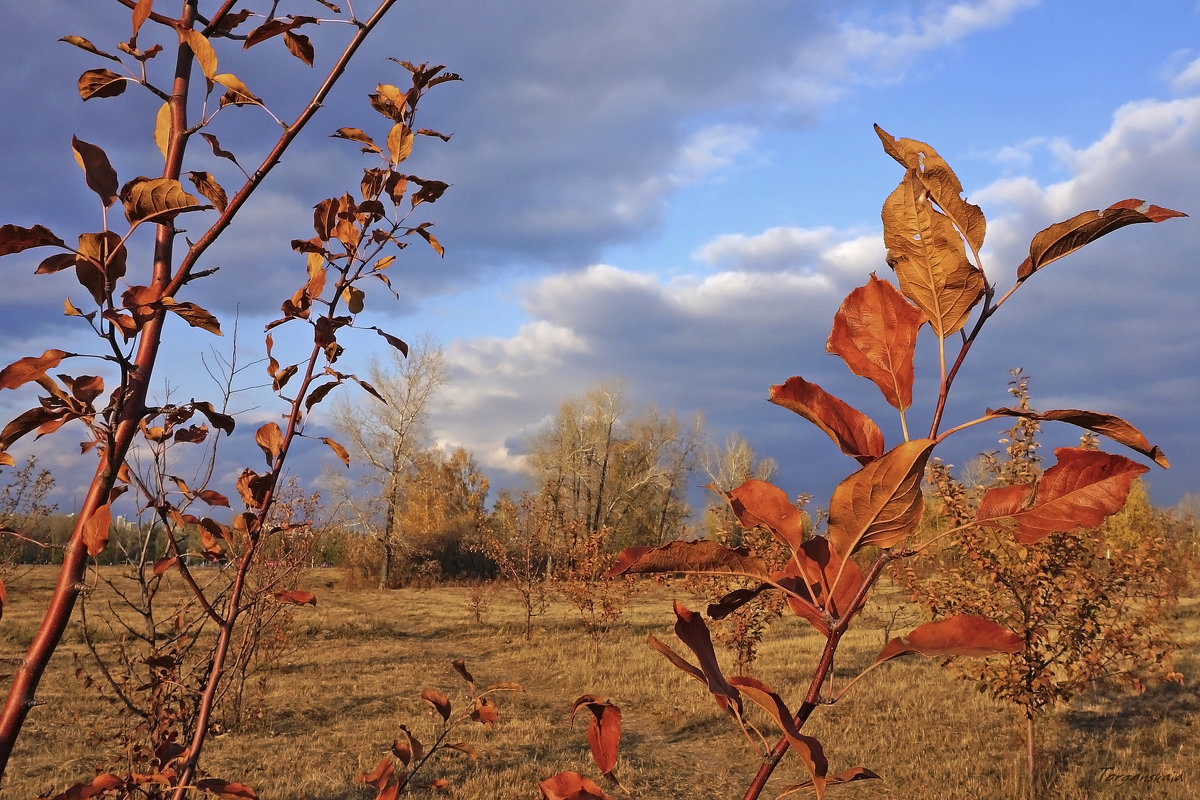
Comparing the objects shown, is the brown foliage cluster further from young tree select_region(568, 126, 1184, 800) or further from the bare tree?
the bare tree

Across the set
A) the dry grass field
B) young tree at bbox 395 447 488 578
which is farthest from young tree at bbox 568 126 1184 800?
young tree at bbox 395 447 488 578

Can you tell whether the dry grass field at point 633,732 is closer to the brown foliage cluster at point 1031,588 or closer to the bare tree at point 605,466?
the brown foliage cluster at point 1031,588

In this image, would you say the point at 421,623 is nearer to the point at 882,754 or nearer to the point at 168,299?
the point at 882,754

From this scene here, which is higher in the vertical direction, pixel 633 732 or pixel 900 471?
pixel 900 471

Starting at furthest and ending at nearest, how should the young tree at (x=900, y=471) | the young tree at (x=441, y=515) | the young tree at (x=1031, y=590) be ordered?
1. the young tree at (x=441, y=515)
2. the young tree at (x=1031, y=590)
3. the young tree at (x=900, y=471)

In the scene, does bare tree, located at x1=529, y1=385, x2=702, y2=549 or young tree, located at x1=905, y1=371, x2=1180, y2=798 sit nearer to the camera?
young tree, located at x1=905, y1=371, x2=1180, y2=798

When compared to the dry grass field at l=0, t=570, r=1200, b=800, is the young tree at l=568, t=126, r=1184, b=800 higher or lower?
higher

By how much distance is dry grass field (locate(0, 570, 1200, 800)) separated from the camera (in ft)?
20.1

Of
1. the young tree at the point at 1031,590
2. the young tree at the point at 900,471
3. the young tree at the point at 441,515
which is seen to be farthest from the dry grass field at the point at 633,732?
the young tree at the point at 441,515

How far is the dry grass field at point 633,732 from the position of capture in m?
6.14

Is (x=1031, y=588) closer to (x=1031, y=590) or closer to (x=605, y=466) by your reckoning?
(x=1031, y=590)

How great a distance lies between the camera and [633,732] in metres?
8.18

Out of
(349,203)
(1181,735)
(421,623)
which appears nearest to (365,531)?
(421,623)

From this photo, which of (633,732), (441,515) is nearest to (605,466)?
(441,515)
